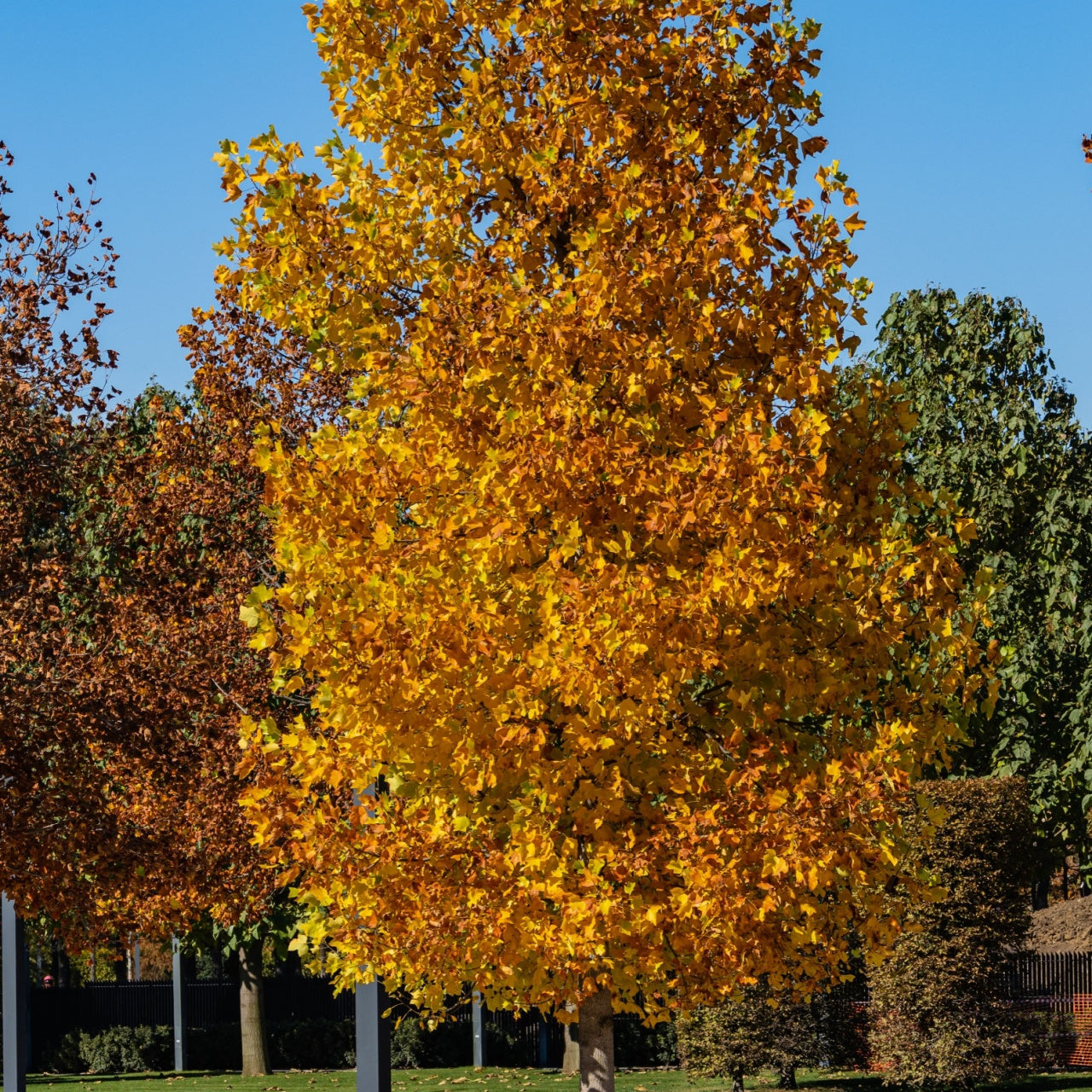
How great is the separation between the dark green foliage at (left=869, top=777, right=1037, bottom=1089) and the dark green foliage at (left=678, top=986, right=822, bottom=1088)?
1599 mm

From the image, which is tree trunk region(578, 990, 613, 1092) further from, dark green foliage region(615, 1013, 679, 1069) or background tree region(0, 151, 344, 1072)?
dark green foliage region(615, 1013, 679, 1069)

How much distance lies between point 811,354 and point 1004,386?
19958 mm

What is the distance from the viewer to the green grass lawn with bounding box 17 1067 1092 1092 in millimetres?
22125

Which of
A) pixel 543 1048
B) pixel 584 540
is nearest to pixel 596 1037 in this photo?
pixel 584 540

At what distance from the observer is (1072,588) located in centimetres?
2441

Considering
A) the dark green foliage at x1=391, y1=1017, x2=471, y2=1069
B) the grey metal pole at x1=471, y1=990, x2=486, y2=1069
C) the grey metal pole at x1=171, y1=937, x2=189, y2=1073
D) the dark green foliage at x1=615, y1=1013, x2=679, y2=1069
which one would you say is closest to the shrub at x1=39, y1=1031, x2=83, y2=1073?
the grey metal pole at x1=171, y1=937, x2=189, y2=1073

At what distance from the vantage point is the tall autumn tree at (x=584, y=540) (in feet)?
23.1

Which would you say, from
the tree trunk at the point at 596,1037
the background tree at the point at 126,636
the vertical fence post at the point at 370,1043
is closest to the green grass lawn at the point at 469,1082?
the background tree at the point at 126,636

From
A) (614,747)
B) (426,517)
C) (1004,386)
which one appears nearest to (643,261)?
(426,517)

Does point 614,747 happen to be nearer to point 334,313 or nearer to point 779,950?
point 779,950

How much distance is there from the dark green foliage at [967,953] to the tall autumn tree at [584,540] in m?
11.3

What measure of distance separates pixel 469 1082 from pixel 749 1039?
6135 millimetres

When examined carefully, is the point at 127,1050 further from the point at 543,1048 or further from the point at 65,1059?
the point at 543,1048

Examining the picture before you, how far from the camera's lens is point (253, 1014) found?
26812 mm
